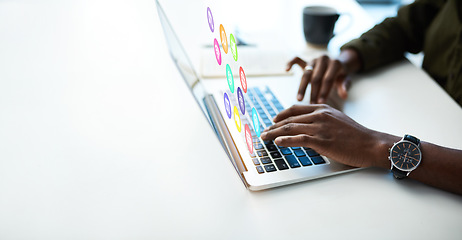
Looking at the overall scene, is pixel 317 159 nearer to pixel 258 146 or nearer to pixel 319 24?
pixel 258 146

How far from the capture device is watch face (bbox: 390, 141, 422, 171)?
0.57 m

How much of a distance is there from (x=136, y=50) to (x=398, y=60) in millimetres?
711

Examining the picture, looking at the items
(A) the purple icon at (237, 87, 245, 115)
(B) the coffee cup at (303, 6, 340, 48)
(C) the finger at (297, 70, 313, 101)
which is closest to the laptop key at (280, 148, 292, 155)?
(A) the purple icon at (237, 87, 245, 115)

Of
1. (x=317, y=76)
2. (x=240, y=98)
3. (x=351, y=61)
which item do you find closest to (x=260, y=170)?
(x=240, y=98)

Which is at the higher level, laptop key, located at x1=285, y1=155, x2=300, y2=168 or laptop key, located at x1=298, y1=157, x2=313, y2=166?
laptop key, located at x1=285, y1=155, x2=300, y2=168

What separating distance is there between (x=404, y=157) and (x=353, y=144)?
3.1 inches

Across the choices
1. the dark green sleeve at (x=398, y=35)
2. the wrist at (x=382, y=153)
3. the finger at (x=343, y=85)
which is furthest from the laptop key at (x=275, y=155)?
the dark green sleeve at (x=398, y=35)

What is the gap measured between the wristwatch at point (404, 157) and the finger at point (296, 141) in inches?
5.2

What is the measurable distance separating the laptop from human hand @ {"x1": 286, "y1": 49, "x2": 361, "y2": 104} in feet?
0.31

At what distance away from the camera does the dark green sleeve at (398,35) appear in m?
0.94

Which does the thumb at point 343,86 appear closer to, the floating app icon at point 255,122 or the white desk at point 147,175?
the white desk at point 147,175

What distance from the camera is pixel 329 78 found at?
834 mm

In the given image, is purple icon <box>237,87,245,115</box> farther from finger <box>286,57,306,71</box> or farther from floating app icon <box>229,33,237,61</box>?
finger <box>286,57,306,71</box>

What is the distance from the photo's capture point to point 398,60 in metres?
0.99
